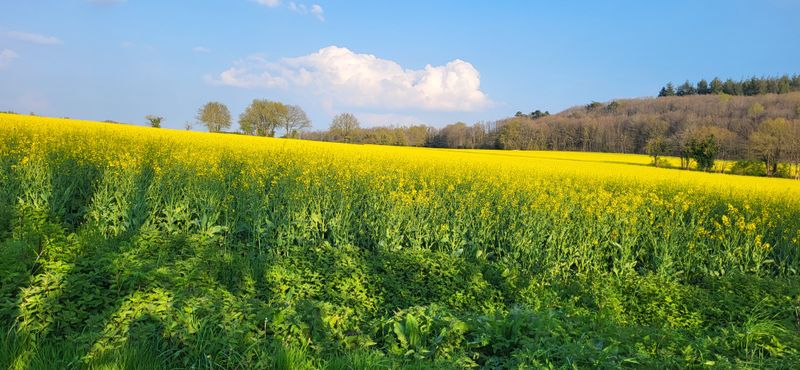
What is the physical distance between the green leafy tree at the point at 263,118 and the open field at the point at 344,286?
176ft

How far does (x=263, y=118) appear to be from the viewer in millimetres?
62562

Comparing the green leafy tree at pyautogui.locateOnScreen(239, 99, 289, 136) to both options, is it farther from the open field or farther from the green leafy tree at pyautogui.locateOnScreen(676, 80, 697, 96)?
the green leafy tree at pyautogui.locateOnScreen(676, 80, 697, 96)

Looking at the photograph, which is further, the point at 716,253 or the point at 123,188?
the point at 716,253

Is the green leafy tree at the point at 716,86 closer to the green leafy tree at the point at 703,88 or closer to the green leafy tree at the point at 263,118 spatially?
the green leafy tree at the point at 703,88

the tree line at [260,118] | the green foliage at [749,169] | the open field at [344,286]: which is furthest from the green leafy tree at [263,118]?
the green foliage at [749,169]

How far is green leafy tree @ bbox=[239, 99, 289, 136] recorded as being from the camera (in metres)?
62.3

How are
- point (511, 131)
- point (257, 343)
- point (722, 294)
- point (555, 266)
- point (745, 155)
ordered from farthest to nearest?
point (511, 131)
point (745, 155)
point (555, 266)
point (722, 294)
point (257, 343)

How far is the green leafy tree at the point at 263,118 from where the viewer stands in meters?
62.3

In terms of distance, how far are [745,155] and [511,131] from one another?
36551 millimetres

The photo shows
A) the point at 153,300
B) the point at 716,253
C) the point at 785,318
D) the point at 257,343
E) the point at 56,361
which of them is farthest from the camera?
the point at 716,253

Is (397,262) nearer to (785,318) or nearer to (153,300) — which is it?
(153,300)

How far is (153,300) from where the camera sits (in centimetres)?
379

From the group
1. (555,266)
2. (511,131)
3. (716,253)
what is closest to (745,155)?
(511,131)

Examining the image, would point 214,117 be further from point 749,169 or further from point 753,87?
point 753,87
